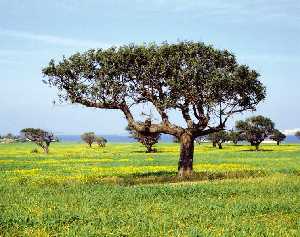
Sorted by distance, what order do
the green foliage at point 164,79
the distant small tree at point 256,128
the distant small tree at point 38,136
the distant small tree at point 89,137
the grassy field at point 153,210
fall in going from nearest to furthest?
the grassy field at point 153,210
the green foliage at point 164,79
the distant small tree at point 38,136
the distant small tree at point 256,128
the distant small tree at point 89,137

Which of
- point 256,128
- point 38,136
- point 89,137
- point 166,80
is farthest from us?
point 89,137

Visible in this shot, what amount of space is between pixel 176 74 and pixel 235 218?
2153cm

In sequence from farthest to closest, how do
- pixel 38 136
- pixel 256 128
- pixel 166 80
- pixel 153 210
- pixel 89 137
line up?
pixel 89 137
pixel 256 128
pixel 38 136
pixel 166 80
pixel 153 210

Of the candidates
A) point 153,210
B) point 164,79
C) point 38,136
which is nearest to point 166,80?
point 164,79

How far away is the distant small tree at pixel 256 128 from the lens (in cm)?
12862

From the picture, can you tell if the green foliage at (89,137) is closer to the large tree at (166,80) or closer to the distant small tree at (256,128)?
the distant small tree at (256,128)

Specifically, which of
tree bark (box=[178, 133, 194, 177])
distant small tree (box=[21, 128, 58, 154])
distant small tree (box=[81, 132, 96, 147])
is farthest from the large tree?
distant small tree (box=[81, 132, 96, 147])

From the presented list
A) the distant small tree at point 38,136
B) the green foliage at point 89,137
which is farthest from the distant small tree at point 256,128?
the green foliage at point 89,137

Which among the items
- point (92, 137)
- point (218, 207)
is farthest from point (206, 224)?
point (92, 137)

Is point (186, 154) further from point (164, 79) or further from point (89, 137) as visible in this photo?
point (89, 137)

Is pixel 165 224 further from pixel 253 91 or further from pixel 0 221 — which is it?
pixel 253 91

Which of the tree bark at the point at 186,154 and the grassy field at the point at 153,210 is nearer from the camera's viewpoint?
the grassy field at the point at 153,210

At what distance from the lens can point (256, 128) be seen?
12875 cm

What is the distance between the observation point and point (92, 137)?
17325 centimetres
